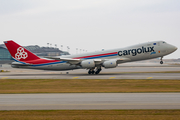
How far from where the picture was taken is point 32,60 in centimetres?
4825

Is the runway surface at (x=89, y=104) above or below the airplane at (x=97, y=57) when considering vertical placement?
below

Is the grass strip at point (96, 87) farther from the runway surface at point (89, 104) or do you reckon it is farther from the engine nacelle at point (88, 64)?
the engine nacelle at point (88, 64)

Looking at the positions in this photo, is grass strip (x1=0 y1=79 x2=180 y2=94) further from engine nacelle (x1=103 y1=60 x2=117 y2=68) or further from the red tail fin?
the red tail fin

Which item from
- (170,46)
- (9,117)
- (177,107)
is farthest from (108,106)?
(170,46)

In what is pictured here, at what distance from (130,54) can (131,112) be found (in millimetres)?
32758

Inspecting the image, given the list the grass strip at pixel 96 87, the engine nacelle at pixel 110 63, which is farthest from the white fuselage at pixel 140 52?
the grass strip at pixel 96 87

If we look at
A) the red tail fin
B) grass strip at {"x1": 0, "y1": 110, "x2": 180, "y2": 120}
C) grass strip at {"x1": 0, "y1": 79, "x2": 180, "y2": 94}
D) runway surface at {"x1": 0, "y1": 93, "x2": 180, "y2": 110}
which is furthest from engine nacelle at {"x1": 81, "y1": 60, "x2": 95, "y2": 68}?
grass strip at {"x1": 0, "y1": 110, "x2": 180, "y2": 120}

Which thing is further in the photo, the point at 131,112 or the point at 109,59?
the point at 109,59

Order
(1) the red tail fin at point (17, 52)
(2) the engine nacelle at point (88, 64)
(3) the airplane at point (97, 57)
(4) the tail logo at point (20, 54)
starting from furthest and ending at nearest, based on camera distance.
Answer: (4) the tail logo at point (20, 54)
(1) the red tail fin at point (17, 52)
(3) the airplane at point (97, 57)
(2) the engine nacelle at point (88, 64)

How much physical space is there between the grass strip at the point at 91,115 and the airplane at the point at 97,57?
30.4m

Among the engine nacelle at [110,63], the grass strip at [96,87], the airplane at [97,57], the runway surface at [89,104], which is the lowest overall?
the runway surface at [89,104]

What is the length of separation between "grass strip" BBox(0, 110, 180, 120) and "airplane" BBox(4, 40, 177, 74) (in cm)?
3035

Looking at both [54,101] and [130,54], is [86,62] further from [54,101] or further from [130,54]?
[54,101]

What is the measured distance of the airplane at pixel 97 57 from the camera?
148ft
